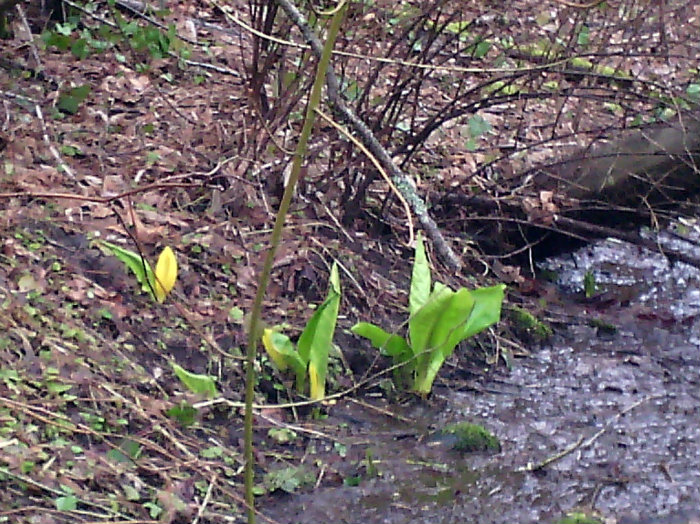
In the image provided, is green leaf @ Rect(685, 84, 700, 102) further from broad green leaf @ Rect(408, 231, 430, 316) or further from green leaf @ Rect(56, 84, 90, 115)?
green leaf @ Rect(56, 84, 90, 115)

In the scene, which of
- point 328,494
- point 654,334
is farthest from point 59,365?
point 654,334

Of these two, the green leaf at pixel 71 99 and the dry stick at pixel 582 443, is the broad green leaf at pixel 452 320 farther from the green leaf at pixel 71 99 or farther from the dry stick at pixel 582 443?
the green leaf at pixel 71 99

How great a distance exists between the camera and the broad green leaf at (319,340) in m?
3.00

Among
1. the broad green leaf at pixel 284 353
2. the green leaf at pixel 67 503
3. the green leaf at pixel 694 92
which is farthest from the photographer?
the green leaf at pixel 694 92

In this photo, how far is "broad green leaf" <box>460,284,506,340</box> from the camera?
10.5 ft

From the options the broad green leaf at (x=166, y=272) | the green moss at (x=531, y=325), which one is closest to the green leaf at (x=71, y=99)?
the broad green leaf at (x=166, y=272)

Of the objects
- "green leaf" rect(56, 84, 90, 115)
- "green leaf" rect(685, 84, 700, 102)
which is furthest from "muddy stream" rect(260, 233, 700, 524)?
"green leaf" rect(56, 84, 90, 115)

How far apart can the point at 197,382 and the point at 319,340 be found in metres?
0.43

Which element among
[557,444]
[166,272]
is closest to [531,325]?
[557,444]

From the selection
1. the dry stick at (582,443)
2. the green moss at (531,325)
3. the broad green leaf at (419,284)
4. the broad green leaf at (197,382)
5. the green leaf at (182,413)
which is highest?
the broad green leaf at (419,284)

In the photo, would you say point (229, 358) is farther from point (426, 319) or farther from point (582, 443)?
point (582, 443)

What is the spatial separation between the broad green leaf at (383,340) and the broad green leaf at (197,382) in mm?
569

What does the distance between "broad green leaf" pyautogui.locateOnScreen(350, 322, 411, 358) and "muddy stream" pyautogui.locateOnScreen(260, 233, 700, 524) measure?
21 cm

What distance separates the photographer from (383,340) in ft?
10.6
